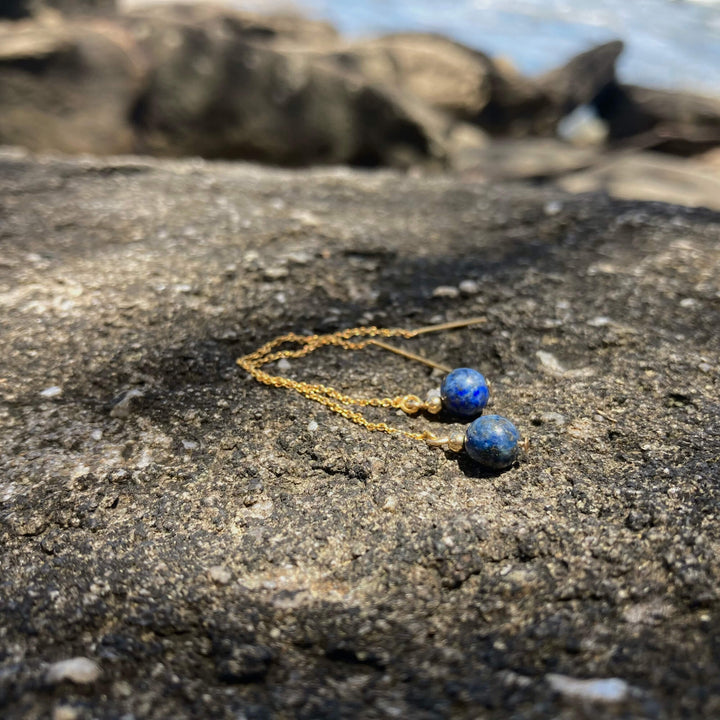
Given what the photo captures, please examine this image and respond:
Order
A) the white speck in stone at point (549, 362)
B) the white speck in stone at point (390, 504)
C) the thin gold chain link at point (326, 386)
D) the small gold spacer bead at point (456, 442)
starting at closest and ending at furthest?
the white speck in stone at point (390, 504), the small gold spacer bead at point (456, 442), the thin gold chain link at point (326, 386), the white speck in stone at point (549, 362)

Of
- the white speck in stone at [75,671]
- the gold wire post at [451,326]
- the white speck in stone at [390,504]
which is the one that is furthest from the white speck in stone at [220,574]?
the gold wire post at [451,326]

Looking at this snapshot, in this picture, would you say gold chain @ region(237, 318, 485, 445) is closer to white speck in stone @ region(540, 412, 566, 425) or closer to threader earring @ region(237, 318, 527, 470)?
threader earring @ region(237, 318, 527, 470)

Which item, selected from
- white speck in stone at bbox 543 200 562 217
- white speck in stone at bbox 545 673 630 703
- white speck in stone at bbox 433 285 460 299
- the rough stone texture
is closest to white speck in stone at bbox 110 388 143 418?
the rough stone texture

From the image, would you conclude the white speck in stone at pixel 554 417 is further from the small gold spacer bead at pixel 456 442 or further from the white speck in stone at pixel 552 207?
the white speck in stone at pixel 552 207

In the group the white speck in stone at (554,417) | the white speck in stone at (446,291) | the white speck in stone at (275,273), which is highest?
the white speck in stone at (446,291)

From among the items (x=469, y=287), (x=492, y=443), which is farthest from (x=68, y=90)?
(x=492, y=443)

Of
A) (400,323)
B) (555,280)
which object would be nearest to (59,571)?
(400,323)

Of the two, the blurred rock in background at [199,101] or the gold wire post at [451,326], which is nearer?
the gold wire post at [451,326]
